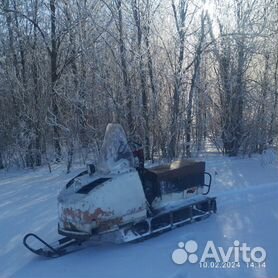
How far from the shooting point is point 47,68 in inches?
408

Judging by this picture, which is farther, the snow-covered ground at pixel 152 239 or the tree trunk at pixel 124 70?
the tree trunk at pixel 124 70

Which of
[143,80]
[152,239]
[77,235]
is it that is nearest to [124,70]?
[143,80]

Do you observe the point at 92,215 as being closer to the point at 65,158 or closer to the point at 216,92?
the point at 65,158

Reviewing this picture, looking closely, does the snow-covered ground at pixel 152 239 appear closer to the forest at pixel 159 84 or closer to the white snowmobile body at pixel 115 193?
the white snowmobile body at pixel 115 193

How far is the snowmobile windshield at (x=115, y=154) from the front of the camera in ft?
14.3

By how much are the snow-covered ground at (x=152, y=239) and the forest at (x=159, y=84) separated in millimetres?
2142

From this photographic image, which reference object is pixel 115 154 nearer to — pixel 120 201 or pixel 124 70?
pixel 120 201

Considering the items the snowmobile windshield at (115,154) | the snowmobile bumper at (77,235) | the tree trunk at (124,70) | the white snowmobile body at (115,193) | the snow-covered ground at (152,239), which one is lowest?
the snow-covered ground at (152,239)

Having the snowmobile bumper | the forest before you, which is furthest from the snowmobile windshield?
the forest

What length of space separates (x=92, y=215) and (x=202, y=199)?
154 cm

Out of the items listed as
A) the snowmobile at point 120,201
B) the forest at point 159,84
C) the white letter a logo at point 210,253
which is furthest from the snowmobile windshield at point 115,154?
the forest at point 159,84

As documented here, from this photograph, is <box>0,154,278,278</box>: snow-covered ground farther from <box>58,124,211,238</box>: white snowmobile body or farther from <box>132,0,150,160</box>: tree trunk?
<box>132,0,150,160</box>: tree trunk

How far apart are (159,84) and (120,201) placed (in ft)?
16.7

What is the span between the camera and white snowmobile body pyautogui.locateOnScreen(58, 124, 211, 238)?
403 cm
